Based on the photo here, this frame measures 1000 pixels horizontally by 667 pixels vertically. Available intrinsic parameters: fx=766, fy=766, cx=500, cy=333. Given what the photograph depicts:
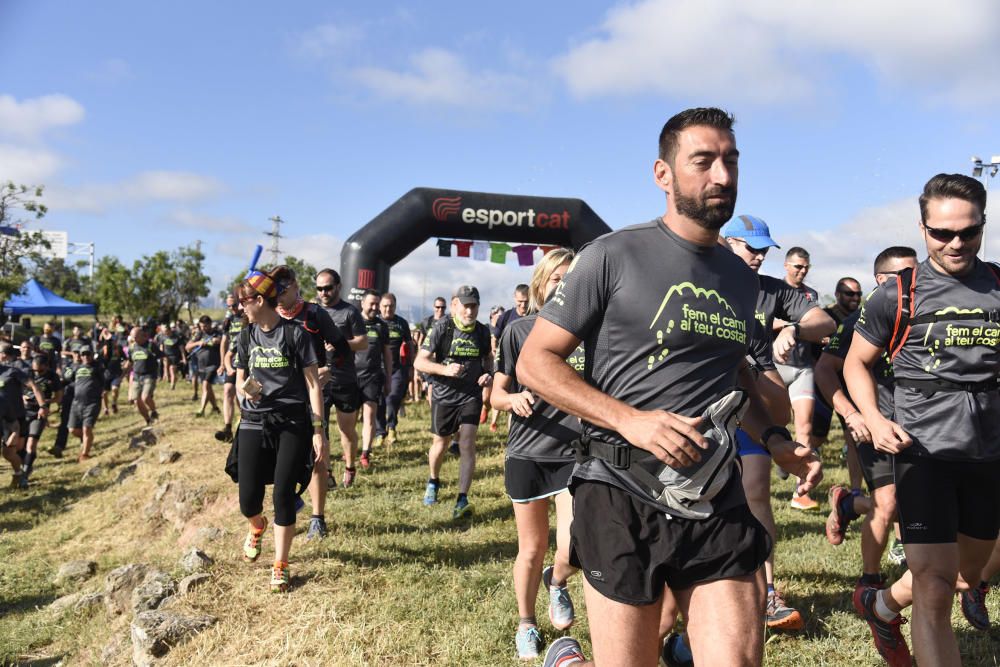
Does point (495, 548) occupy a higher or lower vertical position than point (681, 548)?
lower

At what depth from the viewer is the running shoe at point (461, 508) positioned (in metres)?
7.42

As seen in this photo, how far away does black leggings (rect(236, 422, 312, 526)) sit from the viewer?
18.4 feet

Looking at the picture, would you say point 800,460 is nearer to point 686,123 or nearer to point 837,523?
point 686,123

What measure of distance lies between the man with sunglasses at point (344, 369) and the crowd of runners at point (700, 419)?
2.39 m

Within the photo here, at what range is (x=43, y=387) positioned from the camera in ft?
44.8

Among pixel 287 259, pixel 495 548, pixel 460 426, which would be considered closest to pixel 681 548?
pixel 495 548

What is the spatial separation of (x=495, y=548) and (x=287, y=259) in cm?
6385

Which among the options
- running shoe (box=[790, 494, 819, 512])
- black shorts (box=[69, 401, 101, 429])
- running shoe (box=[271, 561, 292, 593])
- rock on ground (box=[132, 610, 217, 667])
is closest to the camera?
rock on ground (box=[132, 610, 217, 667])

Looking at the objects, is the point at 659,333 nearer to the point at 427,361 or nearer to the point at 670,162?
the point at 670,162

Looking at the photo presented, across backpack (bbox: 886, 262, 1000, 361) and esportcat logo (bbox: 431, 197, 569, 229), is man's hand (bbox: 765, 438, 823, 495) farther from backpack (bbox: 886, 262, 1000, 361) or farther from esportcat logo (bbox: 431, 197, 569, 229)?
esportcat logo (bbox: 431, 197, 569, 229)

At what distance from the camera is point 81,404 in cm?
1416

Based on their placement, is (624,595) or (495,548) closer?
(624,595)

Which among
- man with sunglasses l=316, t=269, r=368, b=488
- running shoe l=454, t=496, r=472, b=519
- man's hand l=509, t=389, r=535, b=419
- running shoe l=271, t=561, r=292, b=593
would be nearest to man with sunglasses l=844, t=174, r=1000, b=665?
man's hand l=509, t=389, r=535, b=419

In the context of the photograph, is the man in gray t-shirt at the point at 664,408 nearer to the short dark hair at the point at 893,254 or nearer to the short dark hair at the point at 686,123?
the short dark hair at the point at 686,123
